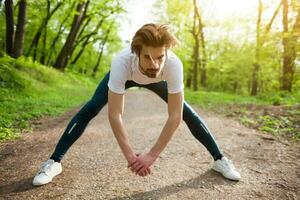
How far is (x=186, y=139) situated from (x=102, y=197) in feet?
8.67

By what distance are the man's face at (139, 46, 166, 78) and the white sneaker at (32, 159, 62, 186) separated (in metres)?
1.63

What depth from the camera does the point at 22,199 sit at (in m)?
2.73

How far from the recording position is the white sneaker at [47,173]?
9.96 feet

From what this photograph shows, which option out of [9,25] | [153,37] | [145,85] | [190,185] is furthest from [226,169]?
[9,25]

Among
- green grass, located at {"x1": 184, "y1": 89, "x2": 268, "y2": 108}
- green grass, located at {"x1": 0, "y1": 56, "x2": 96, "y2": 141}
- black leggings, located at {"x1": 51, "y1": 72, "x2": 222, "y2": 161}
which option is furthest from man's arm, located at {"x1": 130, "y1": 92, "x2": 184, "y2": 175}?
green grass, located at {"x1": 184, "y1": 89, "x2": 268, "y2": 108}

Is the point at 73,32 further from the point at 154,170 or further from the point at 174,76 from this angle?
the point at 174,76

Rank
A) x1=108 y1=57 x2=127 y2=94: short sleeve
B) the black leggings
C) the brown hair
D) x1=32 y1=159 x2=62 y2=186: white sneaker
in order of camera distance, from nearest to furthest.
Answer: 1. the brown hair
2. x1=108 y1=57 x2=127 y2=94: short sleeve
3. x1=32 y1=159 x2=62 y2=186: white sneaker
4. the black leggings

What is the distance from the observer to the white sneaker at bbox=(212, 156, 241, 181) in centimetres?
332

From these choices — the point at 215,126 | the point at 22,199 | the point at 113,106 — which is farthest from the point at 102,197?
the point at 215,126

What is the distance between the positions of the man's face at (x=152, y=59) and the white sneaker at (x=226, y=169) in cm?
162

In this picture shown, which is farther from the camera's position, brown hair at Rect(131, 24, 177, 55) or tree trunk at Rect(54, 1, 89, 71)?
tree trunk at Rect(54, 1, 89, 71)

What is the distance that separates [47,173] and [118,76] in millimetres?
1413

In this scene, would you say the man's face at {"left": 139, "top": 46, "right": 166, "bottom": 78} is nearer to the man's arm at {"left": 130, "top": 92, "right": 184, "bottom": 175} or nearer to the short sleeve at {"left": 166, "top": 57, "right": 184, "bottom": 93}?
the short sleeve at {"left": 166, "top": 57, "right": 184, "bottom": 93}

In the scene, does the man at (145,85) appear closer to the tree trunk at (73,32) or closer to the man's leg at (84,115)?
the man's leg at (84,115)
